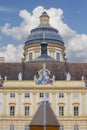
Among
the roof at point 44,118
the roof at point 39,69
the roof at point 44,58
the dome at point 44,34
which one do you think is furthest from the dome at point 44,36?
the roof at point 44,118

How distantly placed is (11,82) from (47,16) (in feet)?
112

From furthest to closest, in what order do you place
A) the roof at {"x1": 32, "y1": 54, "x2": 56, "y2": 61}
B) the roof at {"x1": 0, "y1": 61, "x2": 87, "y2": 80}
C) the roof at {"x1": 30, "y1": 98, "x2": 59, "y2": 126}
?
the roof at {"x1": 32, "y1": 54, "x2": 56, "y2": 61}, the roof at {"x1": 0, "y1": 61, "x2": 87, "y2": 80}, the roof at {"x1": 30, "y1": 98, "x2": 59, "y2": 126}

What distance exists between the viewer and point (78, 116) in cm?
7044

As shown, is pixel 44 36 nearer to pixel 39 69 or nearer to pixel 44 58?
pixel 44 58

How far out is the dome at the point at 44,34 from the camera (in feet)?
314

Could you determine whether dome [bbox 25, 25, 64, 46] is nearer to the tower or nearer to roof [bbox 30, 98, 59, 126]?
the tower

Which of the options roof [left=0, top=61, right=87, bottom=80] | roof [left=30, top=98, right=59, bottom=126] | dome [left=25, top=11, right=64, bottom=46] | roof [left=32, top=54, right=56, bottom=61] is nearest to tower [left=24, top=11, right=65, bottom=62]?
dome [left=25, top=11, right=64, bottom=46]

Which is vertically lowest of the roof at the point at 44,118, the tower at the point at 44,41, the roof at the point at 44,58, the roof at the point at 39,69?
the roof at the point at 44,118

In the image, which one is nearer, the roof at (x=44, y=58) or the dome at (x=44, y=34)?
the roof at (x=44, y=58)

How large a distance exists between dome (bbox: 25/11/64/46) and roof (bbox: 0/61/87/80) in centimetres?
1806

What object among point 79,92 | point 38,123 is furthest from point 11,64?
point 38,123

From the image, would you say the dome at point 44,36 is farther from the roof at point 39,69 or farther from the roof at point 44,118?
the roof at point 44,118

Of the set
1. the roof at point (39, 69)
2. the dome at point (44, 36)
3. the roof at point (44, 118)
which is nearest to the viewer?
the roof at point (44, 118)

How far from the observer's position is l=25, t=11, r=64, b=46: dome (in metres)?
95.8
